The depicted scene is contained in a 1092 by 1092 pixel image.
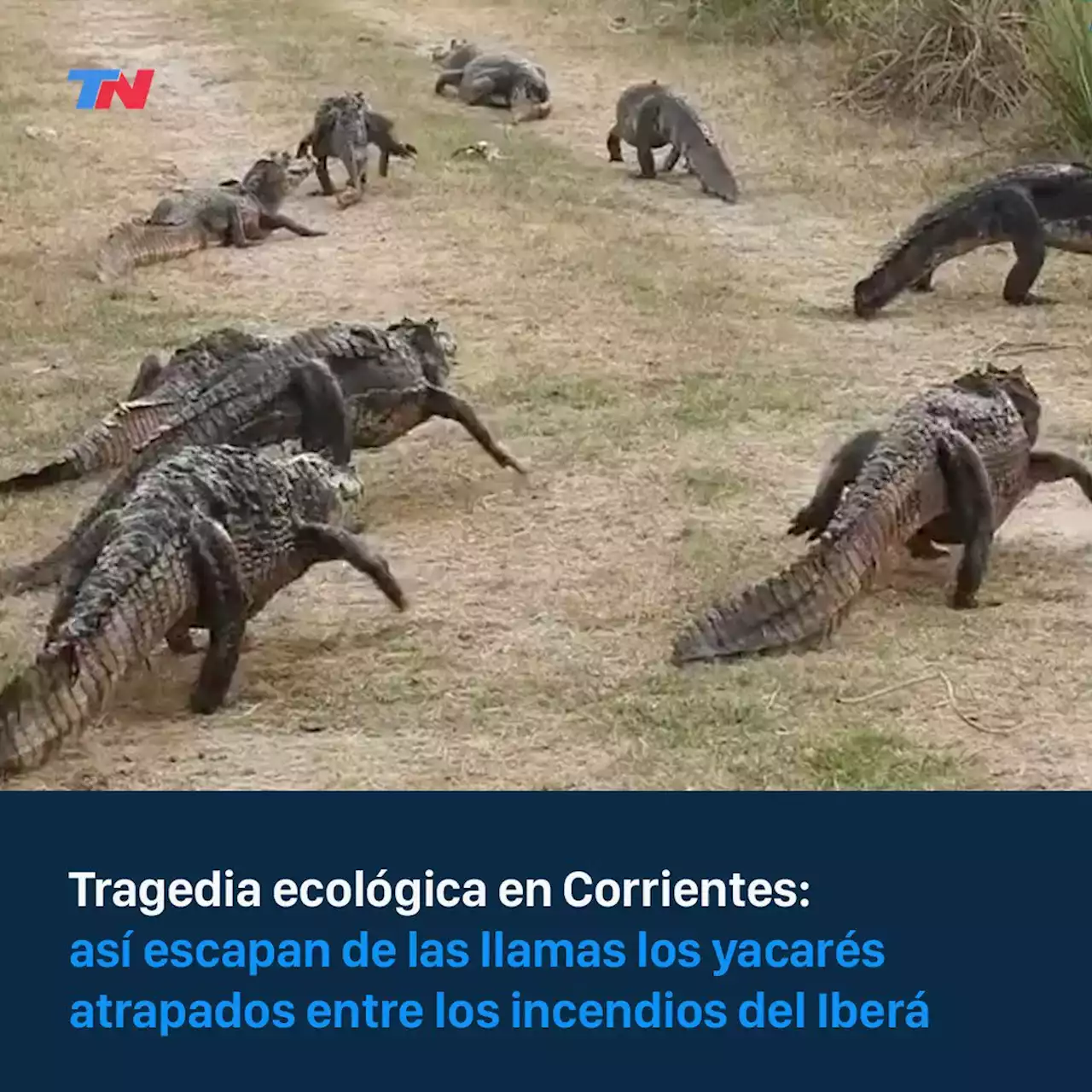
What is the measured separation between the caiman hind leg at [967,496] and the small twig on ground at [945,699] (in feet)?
1.48

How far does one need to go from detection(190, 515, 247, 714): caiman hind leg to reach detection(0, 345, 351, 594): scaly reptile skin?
1088 mm

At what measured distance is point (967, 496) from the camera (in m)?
4.91

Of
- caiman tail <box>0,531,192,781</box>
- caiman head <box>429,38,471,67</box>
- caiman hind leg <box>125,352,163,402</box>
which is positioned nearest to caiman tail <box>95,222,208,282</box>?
caiman hind leg <box>125,352,163,402</box>

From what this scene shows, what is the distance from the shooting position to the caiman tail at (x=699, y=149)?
9.99 metres

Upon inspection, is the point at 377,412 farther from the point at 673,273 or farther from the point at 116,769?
the point at 673,273

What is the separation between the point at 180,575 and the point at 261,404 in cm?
142

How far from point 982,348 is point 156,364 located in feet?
9.35

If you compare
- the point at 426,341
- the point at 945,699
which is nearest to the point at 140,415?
the point at 426,341

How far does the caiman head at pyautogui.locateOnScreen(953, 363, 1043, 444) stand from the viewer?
5.26 m

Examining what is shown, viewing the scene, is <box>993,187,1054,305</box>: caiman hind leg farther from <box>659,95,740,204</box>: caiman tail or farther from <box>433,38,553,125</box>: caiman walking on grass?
<box>433,38,553,125</box>: caiman walking on grass

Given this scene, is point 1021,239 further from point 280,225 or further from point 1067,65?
point 280,225

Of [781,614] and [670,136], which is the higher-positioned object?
[781,614]

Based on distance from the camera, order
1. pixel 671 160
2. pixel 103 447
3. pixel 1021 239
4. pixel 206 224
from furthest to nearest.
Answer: pixel 671 160 → pixel 206 224 → pixel 1021 239 → pixel 103 447

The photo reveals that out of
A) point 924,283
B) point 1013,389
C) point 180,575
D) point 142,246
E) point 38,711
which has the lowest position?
point 142,246
